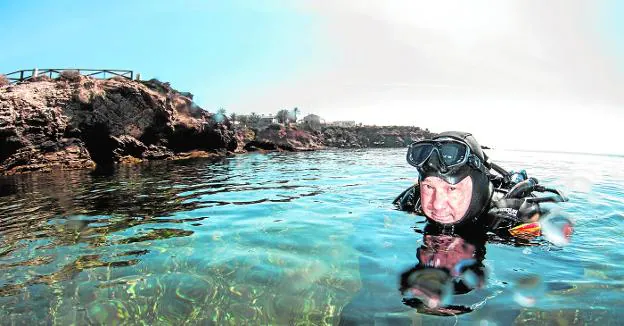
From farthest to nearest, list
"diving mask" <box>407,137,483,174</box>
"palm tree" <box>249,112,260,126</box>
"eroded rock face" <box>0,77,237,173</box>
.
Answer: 1. "palm tree" <box>249,112,260,126</box>
2. "eroded rock face" <box>0,77,237,173</box>
3. "diving mask" <box>407,137,483,174</box>

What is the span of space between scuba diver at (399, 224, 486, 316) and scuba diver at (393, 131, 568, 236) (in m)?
0.24

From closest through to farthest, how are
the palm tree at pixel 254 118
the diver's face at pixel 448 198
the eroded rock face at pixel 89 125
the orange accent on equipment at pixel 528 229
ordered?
the diver's face at pixel 448 198 < the orange accent on equipment at pixel 528 229 < the eroded rock face at pixel 89 125 < the palm tree at pixel 254 118

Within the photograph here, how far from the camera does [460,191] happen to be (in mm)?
4523

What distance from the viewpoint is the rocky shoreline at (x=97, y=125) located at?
22.7 m

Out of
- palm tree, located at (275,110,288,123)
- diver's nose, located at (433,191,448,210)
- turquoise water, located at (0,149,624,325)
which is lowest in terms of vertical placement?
turquoise water, located at (0,149,624,325)

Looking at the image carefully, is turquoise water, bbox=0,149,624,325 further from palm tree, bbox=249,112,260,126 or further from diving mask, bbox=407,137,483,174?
palm tree, bbox=249,112,260,126

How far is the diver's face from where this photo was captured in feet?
14.8

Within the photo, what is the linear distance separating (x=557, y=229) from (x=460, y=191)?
1790 millimetres

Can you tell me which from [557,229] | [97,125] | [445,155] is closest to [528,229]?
[557,229]

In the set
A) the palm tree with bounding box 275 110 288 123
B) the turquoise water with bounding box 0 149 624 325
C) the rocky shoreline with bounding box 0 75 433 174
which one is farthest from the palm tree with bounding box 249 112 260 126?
the turquoise water with bounding box 0 149 624 325

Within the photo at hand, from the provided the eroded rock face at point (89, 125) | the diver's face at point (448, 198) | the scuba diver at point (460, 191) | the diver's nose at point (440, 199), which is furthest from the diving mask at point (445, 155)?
the eroded rock face at point (89, 125)

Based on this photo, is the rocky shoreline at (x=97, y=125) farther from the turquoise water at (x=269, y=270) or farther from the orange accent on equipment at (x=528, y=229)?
the orange accent on equipment at (x=528, y=229)

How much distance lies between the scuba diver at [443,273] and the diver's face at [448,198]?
380 millimetres

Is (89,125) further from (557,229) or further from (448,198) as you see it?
(557,229)
